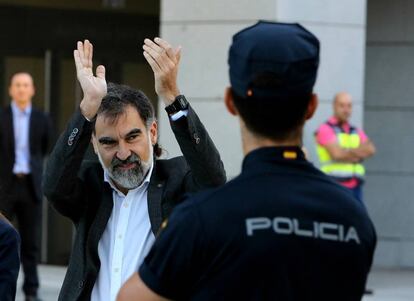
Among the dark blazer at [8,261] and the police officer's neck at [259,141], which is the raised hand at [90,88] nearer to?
the dark blazer at [8,261]

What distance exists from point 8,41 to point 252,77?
400 inches

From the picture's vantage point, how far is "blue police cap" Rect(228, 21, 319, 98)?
264cm

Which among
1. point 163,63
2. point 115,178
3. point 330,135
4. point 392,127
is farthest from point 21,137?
point 163,63

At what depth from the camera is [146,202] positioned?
424cm

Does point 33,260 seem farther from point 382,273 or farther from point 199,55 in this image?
point 382,273

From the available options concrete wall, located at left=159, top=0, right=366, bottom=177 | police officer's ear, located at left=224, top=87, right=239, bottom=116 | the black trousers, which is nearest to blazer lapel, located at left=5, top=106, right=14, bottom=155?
the black trousers

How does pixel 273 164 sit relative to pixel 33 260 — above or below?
above

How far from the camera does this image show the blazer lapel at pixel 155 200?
4129 millimetres

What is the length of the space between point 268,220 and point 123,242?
161 cm

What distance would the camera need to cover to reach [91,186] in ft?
14.1

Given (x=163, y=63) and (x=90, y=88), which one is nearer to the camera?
Answer: (x=163, y=63)

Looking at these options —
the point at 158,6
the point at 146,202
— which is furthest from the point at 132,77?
the point at 146,202

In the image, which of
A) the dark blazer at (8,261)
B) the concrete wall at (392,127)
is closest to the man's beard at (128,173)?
the dark blazer at (8,261)

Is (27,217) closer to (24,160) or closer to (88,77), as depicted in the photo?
(24,160)
